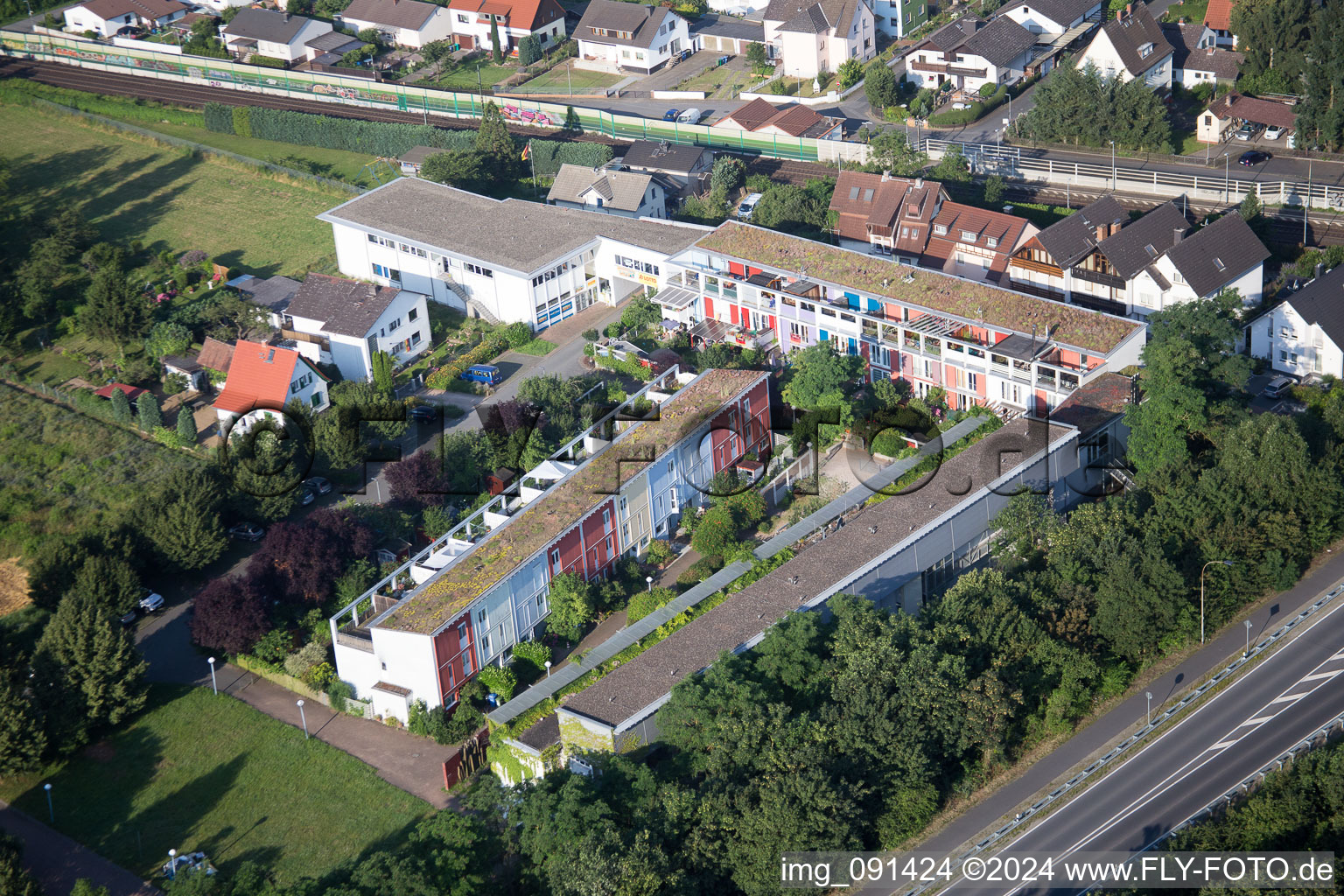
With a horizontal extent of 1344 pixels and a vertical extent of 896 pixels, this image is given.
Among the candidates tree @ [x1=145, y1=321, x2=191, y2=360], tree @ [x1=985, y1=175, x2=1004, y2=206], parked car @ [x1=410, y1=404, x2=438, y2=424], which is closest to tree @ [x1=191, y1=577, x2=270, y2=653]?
parked car @ [x1=410, y1=404, x2=438, y2=424]

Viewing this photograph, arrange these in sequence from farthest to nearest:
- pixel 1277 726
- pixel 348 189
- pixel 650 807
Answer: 1. pixel 348 189
2. pixel 1277 726
3. pixel 650 807

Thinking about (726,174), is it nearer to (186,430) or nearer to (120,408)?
(186,430)

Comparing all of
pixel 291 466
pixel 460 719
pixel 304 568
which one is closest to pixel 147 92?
pixel 291 466

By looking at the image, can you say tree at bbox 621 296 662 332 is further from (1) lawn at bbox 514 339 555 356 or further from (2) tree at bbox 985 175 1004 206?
(2) tree at bbox 985 175 1004 206

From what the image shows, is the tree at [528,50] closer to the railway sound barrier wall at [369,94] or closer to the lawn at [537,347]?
the railway sound barrier wall at [369,94]

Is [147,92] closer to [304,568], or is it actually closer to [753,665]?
[304,568]

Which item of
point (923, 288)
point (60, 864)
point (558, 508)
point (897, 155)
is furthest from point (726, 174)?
point (60, 864)
